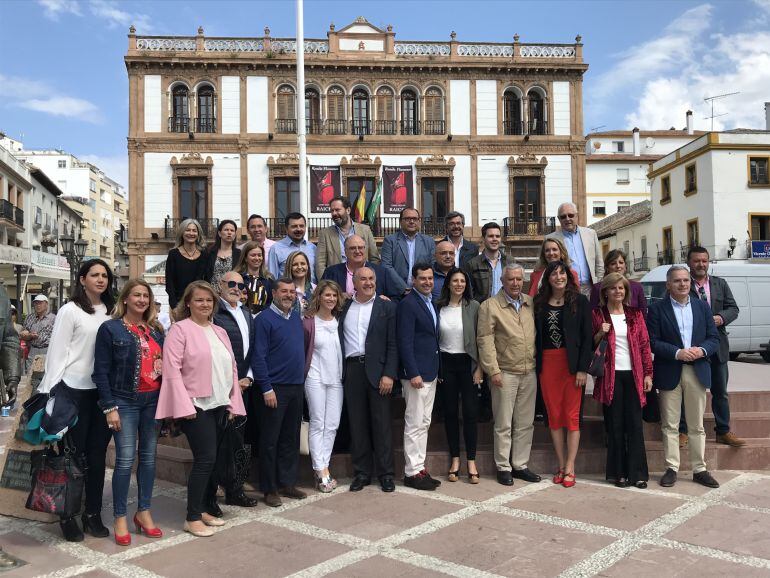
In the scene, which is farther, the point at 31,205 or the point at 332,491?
the point at 31,205

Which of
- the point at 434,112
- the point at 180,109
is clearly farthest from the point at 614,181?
the point at 180,109

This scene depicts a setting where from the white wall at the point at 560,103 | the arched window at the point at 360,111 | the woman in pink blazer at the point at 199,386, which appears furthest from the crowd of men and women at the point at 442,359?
the white wall at the point at 560,103

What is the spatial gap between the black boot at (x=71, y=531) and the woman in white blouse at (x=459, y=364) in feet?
9.86

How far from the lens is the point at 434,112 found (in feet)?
91.0

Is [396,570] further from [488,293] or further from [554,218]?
[554,218]

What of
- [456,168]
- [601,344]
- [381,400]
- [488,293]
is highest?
[456,168]

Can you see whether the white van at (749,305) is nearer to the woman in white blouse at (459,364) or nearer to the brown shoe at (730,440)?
the brown shoe at (730,440)

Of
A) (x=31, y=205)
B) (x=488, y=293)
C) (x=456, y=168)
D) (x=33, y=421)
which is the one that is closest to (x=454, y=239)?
(x=488, y=293)

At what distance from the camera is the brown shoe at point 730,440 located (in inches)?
239

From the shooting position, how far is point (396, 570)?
3869 mm

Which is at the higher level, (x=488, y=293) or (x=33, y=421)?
(x=488, y=293)

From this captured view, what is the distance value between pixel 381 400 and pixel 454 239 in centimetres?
213

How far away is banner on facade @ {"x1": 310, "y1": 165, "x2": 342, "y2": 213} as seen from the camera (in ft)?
86.0

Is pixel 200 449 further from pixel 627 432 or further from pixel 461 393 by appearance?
pixel 627 432
